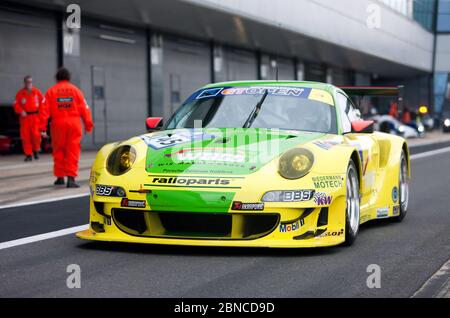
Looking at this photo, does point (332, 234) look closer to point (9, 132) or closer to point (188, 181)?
point (188, 181)

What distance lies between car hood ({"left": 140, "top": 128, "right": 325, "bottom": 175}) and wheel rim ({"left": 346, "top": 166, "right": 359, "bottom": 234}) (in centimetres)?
37

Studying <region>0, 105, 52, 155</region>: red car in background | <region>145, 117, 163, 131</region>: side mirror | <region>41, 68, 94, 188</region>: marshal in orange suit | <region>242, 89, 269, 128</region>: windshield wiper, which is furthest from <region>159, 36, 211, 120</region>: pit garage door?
<region>242, 89, 269, 128</region>: windshield wiper

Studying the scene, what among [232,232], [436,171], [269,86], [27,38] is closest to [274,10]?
[27,38]

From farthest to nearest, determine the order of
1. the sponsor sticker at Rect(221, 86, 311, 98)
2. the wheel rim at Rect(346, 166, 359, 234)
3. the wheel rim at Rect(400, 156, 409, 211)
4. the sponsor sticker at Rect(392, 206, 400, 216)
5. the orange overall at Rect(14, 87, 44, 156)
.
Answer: the orange overall at Rect(14, 87, 44, 156) → the wheel rim at Rect(400, 156, 409, 211) → the sponsor sticker at Rect(392, 206, 400, 216) → the sponsor sticker at Rect(221, 86, 311, 98) → the wheel rim at Rect(346, 166, 359, 234)

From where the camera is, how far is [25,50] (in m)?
21.2

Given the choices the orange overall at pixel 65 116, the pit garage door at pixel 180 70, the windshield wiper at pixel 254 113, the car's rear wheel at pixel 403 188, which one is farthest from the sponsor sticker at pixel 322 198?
the pit garage door at pixel 180 70

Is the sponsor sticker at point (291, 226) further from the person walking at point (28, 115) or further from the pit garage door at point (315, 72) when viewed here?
the pit garage door at point (315, 72)

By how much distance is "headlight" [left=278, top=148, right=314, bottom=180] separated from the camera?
6.04m

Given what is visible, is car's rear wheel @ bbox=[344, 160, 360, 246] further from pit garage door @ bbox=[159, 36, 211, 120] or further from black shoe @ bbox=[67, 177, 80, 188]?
pit garage door @ bbox=[159, 36, 211, 120]

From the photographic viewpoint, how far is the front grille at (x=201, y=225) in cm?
594

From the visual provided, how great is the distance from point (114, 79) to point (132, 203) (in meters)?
19.7

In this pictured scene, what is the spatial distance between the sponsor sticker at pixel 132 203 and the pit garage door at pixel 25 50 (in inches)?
595

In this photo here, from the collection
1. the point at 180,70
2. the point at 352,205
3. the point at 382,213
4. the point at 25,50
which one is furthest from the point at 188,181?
the point at 180,70
